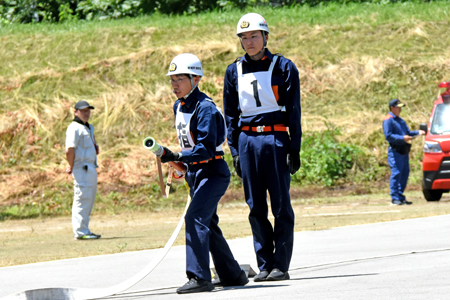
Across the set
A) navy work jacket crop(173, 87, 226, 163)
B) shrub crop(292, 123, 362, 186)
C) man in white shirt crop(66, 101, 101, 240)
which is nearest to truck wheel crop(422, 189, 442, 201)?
shrub crop(292, 123, 362, 186)

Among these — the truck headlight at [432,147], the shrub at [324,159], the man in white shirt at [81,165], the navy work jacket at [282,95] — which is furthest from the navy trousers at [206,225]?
the shrub at [324,159]

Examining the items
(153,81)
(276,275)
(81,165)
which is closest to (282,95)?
(276,275)

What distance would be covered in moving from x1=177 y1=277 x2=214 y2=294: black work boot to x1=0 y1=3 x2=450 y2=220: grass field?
39.7ft

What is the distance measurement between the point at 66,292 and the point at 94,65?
21358 millimetres

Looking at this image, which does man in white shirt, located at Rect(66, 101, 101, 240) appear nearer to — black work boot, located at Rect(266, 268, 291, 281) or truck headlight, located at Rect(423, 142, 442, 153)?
black work boot, located at Rect(266, 268, 291, 281)

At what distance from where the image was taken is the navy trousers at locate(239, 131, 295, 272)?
6293mm

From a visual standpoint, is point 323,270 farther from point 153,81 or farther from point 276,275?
point 153,81

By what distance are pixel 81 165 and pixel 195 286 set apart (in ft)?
21.2

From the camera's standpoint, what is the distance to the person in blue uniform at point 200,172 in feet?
19.0

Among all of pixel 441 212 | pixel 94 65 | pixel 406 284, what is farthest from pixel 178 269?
pixel 94 65

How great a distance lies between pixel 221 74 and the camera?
82.6 ft

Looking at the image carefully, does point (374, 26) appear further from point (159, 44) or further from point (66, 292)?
point (66, 292)

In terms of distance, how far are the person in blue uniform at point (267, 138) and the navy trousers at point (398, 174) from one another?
349 inches

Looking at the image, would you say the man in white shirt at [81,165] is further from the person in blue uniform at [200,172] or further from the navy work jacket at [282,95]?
the person in blue uniform at [200,172]
